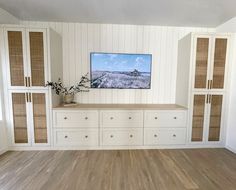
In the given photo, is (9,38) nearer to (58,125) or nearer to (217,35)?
(58,125)

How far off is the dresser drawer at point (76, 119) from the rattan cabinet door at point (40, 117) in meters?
0.22

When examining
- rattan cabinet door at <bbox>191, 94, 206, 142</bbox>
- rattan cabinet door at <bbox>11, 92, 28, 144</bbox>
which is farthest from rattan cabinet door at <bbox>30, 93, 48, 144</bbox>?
rattan cabinet door at <bbox>191, 94, 206, 142</bbox>

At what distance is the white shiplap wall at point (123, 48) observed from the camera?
125 inches

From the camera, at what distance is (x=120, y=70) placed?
128 inches

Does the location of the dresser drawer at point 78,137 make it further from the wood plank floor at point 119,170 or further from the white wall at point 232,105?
the white wall at point 232,105

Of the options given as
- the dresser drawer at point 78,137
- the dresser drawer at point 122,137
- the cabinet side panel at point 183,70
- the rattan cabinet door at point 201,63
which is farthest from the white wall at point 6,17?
the rattan cabinet door at point 201,63

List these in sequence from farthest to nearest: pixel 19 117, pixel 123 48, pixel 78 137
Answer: pixel 123 48 < pixel 78 137 < pixel 19 117

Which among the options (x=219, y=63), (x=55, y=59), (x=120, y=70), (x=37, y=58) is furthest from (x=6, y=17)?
(x=219, y=63)

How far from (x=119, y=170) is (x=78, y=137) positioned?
106cm

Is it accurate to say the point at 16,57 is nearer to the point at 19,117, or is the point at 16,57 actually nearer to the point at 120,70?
the point at 19,117

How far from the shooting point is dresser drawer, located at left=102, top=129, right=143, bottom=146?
9.35ft

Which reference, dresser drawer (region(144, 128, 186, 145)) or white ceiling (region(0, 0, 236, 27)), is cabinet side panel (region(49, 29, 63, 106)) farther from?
dresser drawer (region(144, 128, 186, 145))

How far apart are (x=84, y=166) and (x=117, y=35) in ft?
8.70

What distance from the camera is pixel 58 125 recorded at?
279 centimetres
